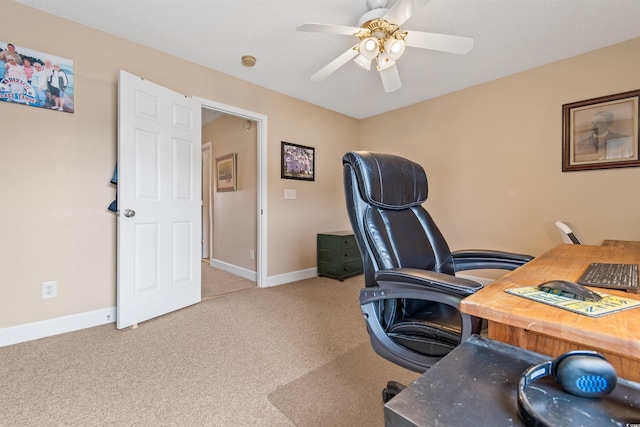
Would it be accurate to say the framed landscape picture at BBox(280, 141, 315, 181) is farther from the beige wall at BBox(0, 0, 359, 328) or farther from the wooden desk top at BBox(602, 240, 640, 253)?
the wooden desk top at BBox(602, 240, 640, 253)

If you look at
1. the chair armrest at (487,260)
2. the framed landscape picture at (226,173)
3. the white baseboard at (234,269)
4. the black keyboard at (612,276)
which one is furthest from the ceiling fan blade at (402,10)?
the white baseboard at (234,269)

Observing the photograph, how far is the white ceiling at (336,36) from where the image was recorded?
1949 mm

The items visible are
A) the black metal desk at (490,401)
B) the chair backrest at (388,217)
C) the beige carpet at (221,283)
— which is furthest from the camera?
the beige carpet at (221,283)

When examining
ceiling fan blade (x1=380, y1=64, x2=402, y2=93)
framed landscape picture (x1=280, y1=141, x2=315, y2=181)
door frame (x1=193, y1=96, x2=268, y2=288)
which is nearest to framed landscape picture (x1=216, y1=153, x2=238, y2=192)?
door frame (x1=193, y1=96, x2=268, y2=288)

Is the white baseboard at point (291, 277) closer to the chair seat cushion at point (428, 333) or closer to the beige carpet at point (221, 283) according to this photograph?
the beige carpet at point (221, 283)

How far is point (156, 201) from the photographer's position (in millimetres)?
2379

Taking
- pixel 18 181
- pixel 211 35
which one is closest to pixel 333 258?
pixel 211 35

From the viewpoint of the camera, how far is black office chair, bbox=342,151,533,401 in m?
0.93

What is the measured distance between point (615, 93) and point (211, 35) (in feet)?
11.3

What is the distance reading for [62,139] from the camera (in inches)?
82.1

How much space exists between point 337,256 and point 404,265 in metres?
2.31

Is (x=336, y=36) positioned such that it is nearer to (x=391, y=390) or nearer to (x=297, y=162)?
(x=297, y=162)

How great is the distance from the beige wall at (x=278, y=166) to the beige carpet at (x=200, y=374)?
Result: 572mm

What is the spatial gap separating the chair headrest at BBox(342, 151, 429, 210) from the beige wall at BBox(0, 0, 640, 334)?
2.06 m
